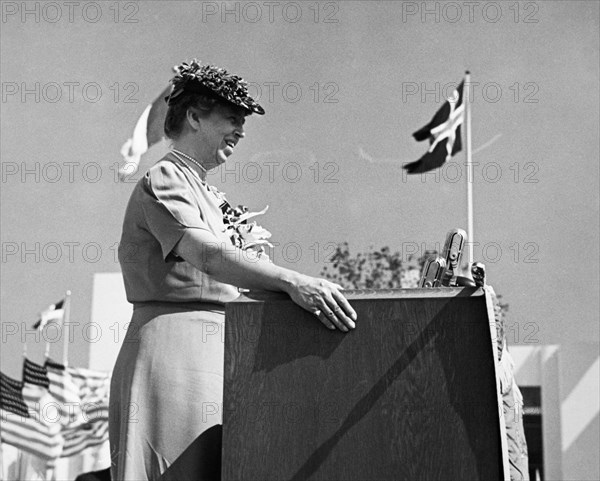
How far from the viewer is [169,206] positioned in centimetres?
258

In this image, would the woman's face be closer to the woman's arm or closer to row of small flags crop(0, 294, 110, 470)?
the woman's arm

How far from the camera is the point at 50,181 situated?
64.4 feet

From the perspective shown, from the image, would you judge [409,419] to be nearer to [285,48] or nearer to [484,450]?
[484,450]

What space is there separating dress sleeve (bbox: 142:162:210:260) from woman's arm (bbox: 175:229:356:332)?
3 cm

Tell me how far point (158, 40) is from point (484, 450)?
16.2m

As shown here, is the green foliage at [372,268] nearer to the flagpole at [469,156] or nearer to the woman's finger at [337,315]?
the flagpole at [469,156]

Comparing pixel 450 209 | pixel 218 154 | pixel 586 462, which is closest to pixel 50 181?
pixel 450 209

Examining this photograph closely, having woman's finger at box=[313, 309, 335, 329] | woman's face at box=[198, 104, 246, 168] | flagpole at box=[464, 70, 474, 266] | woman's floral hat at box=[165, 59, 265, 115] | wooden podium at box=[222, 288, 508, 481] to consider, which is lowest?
wooden podium at box=[222, 288, 508, 481]

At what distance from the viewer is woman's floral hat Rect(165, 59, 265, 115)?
9.10 feet

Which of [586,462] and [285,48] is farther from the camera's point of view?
[285,48]

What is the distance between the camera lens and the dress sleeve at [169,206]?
2555 mm

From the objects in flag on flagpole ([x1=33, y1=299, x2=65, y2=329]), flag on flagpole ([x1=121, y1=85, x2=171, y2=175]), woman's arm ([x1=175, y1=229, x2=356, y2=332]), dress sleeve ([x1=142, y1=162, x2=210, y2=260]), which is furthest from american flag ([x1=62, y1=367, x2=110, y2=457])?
woman's arm ([x1=175, y1=229, x2=356, y2=332])

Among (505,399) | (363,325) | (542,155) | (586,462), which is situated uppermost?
(542,155)

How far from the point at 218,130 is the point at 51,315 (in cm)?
2050
